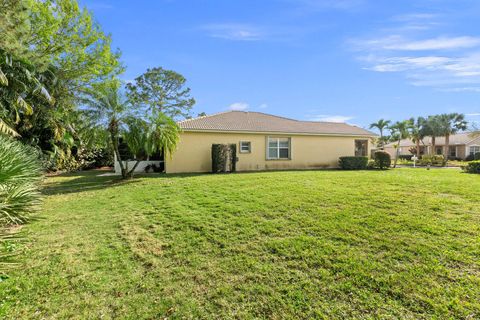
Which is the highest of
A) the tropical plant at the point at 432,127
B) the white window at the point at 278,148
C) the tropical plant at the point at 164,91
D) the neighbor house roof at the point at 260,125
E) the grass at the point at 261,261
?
the tropical plant at the point at 164,91

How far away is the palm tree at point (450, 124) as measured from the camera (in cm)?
3944

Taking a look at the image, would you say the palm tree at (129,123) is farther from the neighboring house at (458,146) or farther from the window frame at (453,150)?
the window frame at (453,150)

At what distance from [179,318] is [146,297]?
71cm

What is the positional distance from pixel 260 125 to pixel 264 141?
1448 millimetres

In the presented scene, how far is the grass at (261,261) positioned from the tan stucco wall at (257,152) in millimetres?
8790

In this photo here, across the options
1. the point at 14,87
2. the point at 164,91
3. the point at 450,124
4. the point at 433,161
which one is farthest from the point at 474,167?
the point at 164,91

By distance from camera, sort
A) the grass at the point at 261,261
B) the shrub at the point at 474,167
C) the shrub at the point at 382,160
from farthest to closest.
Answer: the shrub at the point at 382,160 < the shrub at the point at 474,167 < the grass at the point at 261,261

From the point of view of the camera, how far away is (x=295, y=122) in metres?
21.6

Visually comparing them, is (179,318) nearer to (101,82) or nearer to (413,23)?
(413,23)

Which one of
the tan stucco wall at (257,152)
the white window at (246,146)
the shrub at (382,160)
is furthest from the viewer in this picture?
the shrub at (382,160)

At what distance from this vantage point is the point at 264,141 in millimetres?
17844

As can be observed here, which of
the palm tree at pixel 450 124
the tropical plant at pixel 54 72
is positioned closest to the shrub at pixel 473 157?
the palm tree at pixel 450 124

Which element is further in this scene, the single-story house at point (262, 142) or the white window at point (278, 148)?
the white window at point (278, 148)

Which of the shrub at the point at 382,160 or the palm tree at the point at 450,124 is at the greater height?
the palm tree at the point at 450,124
